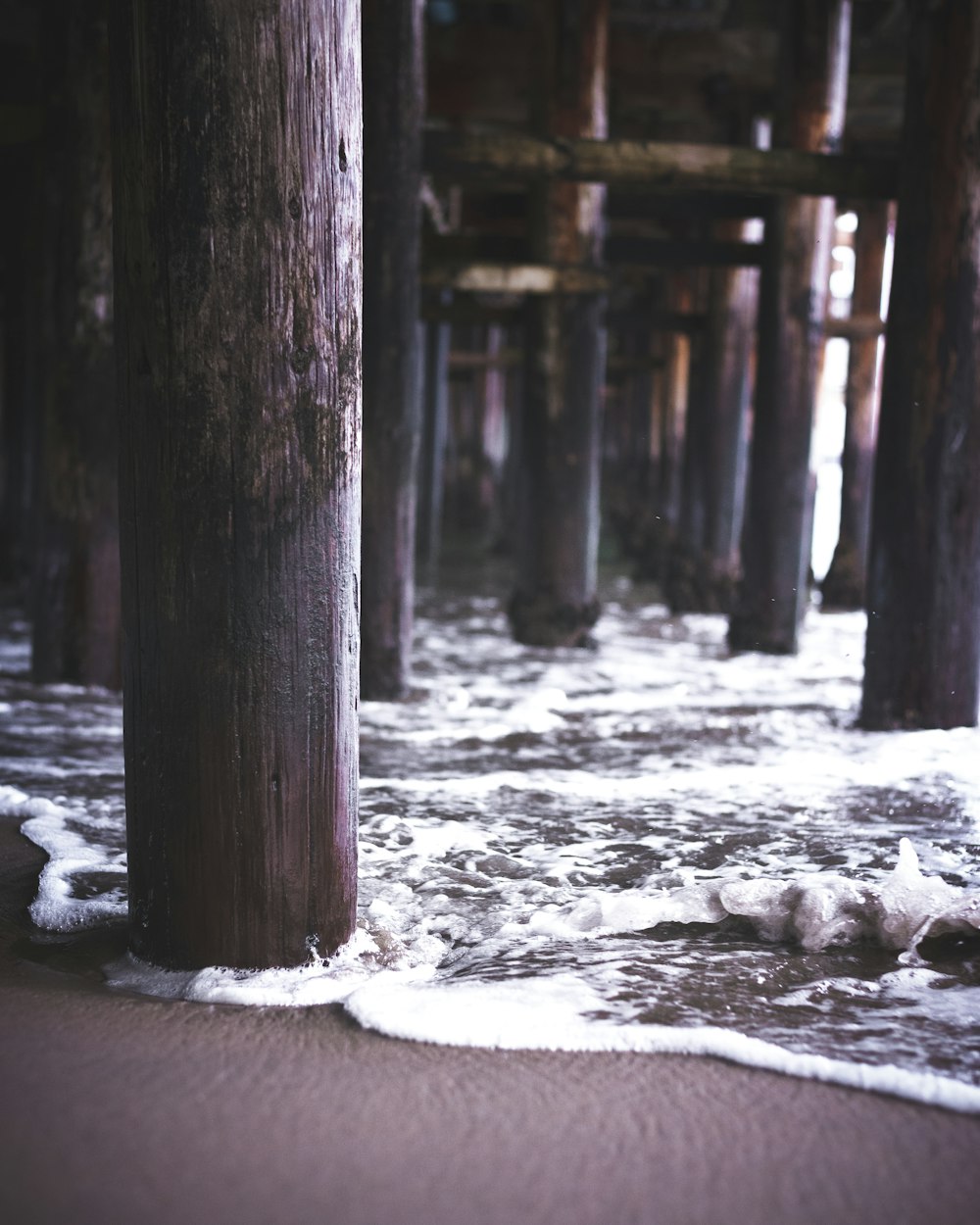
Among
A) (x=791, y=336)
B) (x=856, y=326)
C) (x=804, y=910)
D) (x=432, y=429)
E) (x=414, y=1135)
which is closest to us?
(x=414, y=1135)

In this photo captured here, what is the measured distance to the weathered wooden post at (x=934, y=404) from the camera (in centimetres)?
454

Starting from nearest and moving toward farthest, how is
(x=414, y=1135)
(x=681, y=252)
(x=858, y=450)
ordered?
(x=414, y=1135), (x=681, y=252), (x=858, y=450)

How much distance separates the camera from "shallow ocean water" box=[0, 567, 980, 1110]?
6.84 ft

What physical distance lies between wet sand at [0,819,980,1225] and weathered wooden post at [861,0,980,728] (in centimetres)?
315

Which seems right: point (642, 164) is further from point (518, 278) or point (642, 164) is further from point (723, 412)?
point (723, 412)

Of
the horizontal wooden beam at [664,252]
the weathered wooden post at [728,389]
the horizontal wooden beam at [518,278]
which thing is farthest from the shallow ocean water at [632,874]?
the weathered wooden post at [728,389]

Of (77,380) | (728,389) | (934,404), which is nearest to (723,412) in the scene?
(728,389)

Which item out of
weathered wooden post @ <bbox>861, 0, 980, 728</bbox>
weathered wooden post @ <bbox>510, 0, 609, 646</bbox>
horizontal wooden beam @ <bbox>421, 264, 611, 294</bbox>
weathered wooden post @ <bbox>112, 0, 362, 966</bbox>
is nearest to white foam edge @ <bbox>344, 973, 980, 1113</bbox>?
weathered wooden post @ <bbox>112, 0, 362, 966</bbox>

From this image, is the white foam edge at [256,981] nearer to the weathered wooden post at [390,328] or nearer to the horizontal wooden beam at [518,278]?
the weathered wooden post at [390,328]

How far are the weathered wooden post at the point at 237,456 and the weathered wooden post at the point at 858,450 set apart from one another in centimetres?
837

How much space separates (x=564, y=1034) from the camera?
2.01m

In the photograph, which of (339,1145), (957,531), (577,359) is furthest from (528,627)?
(339,1145)

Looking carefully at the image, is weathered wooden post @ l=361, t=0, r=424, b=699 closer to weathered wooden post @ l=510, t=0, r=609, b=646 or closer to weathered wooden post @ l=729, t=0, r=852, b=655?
weathered wooden post @ l=510, t=0, r=609, b=646

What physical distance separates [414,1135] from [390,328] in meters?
3.89
